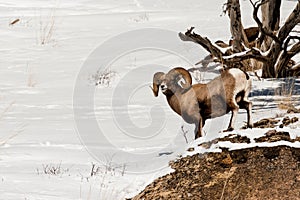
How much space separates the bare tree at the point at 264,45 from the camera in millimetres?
8921

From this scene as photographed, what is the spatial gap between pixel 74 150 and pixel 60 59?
6.77 m

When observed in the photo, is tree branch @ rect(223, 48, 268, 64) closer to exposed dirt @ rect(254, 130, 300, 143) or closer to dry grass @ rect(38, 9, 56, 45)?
exposed dirt @ rect(254, 130, 300, 143)

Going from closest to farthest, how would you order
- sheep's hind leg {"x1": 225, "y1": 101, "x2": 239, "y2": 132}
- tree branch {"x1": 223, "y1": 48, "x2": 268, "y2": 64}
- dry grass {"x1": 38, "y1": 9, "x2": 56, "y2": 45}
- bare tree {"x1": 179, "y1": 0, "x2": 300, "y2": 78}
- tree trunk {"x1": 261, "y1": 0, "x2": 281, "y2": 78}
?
sheep's hind leg {"x1": 225, "y1": 101, "x2": 239, "y2": 132}, tree branch {"x1": 223, "y1": 48, "x2": 268, "y2": 64}, bare tree {"x1": 179, "y1": 0, "x2": 300, "y2": 78}, tree trunk {"x1": 261, "y1": 0, "x2": 281, "y2": 78}, dry grass {"x1": 38, "y1": 9, "x2": 56, "y2": 45}

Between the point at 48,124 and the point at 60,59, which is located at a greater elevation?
the point at 60,59

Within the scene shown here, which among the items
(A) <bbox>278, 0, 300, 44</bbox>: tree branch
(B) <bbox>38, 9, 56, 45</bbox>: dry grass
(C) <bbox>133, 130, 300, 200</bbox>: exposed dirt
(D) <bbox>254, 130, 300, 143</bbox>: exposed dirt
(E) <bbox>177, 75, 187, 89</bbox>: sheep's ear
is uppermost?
(B) <bbox>38, 9, 56, 45</bbox>: dry grass

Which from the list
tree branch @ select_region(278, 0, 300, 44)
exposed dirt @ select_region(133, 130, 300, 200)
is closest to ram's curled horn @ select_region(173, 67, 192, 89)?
exposed dirt @ select_region(133, 130, 300, 200)

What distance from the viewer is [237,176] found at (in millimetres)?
4273

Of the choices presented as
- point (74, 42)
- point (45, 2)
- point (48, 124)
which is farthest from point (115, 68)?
point (45, 2)

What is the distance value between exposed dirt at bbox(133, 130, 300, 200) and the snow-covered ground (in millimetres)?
301

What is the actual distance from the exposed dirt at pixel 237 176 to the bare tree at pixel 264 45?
428 cm

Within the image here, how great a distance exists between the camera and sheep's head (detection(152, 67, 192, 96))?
5.72 m

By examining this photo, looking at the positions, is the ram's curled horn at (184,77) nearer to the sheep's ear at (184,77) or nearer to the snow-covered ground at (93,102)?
the sheep's ear at (184,77)

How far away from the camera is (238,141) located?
4746mm

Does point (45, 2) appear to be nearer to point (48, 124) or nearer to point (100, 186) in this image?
point (48, 124)
